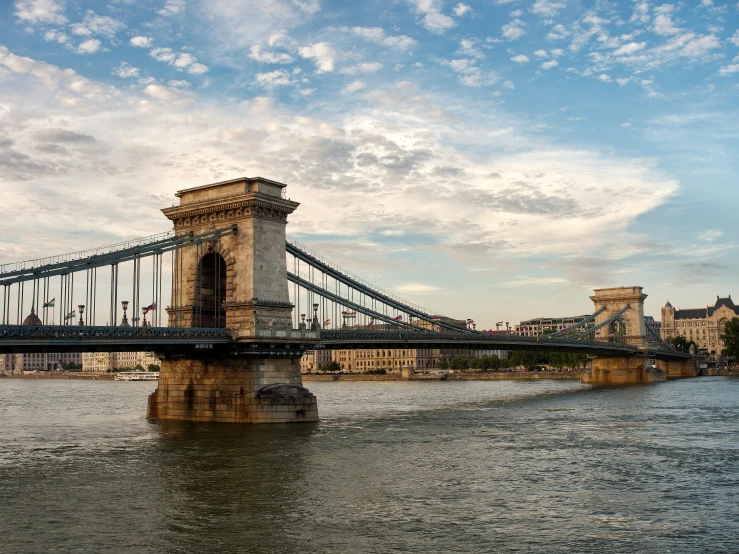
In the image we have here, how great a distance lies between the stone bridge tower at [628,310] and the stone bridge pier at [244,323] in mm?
92778

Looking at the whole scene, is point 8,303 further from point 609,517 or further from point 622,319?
point 622,319

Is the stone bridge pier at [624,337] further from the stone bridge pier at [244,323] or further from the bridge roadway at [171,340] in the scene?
the stone bridge pier at [244,323]

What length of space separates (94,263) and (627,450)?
2739 centimetres

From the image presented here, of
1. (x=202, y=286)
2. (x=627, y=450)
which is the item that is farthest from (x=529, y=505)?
(x=202, y=286)

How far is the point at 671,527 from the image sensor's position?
21.5m

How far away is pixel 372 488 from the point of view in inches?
1070

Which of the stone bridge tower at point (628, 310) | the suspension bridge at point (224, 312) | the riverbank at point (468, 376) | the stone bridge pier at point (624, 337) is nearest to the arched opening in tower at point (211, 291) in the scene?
the suspension bridge at point (224, 312)

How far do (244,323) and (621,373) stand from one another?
9423 cm

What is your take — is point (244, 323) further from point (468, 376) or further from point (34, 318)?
point (468, 376)

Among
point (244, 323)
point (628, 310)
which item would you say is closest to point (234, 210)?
point (244, 323)

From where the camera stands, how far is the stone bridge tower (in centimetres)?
12875

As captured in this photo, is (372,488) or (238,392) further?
(238,392)

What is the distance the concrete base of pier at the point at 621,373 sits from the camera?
124 meters

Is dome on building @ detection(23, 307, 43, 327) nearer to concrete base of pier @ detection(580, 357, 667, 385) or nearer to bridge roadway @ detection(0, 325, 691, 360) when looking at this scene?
bridge roadway @ detection(0, 325, 691, 360)
